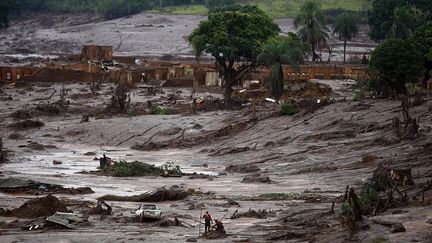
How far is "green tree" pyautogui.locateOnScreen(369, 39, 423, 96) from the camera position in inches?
2178

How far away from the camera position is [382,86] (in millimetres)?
57094

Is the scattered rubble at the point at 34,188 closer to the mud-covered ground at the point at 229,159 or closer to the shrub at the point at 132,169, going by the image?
the mud-covered ground at the point at 229,159

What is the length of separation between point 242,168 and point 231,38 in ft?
82.7

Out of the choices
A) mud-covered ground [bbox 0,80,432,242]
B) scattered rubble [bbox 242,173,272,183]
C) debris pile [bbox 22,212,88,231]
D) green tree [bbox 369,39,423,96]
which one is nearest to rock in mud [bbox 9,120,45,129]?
mud-covered ground [bbox 0,80,432,242]

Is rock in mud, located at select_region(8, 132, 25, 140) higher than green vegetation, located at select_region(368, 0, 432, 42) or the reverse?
the reverse

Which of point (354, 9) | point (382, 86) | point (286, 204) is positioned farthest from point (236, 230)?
point (354, 9)

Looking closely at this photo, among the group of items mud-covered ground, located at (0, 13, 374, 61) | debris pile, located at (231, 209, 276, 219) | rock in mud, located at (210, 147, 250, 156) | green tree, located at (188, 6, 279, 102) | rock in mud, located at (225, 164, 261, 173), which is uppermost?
green tree, located at (188, 6, 279, 102)

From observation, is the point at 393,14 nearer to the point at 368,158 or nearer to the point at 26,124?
the point at 26,124

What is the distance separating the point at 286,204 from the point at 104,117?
31.7 metres

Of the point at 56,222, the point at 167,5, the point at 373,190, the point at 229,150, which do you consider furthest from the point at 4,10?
the point at 373,190

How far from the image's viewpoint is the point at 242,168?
4403cm

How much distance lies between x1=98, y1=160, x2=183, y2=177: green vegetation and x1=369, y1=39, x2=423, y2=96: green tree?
16600 millimetres

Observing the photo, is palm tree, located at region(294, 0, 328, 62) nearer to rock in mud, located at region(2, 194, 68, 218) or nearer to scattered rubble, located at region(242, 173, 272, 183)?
scattered rubble, located at region(242, 173, 272, 183)

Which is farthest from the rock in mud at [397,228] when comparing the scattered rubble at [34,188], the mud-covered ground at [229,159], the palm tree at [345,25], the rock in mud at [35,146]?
the palm tree at [345,25]
